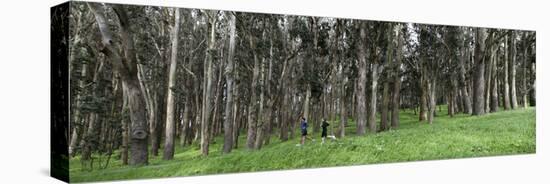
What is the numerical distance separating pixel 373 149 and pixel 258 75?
3459 millimetres

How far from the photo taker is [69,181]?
1212cm

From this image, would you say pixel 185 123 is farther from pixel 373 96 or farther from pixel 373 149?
pixel 373 96

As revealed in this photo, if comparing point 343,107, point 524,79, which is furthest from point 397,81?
point 524,79

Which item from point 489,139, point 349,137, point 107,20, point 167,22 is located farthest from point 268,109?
point 489,139

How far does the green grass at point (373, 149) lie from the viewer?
1325 cm

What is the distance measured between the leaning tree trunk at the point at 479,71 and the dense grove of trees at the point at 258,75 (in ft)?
0.11

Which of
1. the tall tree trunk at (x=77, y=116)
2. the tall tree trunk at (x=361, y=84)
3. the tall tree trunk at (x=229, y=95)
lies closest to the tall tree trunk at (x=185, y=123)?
the tall tree trunk at (x=229, y=95)

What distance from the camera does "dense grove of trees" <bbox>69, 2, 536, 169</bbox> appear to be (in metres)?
12.5

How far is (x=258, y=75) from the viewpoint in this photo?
571 inches

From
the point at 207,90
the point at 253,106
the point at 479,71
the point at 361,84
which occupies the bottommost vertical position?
the point at 253,106

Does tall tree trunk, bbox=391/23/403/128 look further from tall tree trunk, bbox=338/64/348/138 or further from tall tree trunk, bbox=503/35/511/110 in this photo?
tall tree trunk, bbox=503/35/511/110

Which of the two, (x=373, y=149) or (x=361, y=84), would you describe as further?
(x=361, y=84)

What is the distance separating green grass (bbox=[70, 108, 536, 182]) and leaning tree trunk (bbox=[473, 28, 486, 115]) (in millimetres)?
402

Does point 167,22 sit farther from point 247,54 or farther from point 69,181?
point 69,181
